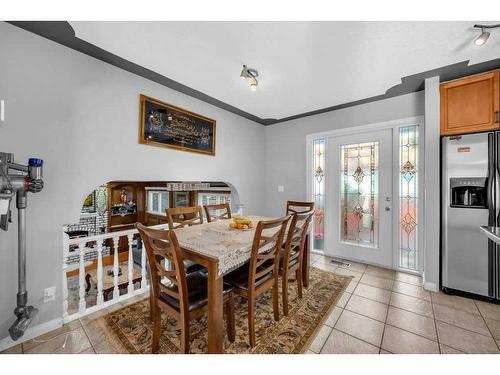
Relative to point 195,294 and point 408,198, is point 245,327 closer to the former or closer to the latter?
point 195,294

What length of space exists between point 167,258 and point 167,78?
6.64ft

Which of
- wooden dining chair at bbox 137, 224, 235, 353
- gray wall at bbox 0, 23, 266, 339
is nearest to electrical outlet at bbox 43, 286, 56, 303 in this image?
gray wall at bbox 0, 23, 266, 339

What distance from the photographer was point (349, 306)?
2061 mm

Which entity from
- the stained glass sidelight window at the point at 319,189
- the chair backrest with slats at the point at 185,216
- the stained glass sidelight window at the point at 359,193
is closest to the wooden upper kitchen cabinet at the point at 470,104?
the stained glass sidelight window at the point at 359,193

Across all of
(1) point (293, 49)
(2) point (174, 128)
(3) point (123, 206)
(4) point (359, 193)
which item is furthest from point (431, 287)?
(3) point (123, 206)

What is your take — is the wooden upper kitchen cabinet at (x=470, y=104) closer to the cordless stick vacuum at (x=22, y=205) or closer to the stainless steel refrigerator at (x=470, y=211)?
the stainless steel refrigerator at (x=470, y=211)

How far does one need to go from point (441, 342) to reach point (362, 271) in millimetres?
1349

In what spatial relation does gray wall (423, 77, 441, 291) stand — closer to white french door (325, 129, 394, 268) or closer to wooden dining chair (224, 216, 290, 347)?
white french door (325, 129, 394, 268)

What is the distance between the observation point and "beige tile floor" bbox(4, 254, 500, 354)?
59.6 inches

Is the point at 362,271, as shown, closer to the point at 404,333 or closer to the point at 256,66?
the point at 404,333

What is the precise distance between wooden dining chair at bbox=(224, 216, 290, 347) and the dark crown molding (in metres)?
2.07

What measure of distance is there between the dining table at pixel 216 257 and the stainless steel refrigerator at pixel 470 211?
223cm

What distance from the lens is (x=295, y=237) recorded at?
6.66 feet

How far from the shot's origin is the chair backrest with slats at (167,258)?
4.00ft
